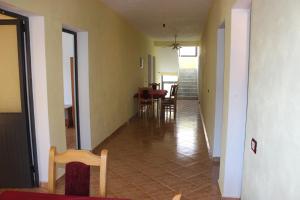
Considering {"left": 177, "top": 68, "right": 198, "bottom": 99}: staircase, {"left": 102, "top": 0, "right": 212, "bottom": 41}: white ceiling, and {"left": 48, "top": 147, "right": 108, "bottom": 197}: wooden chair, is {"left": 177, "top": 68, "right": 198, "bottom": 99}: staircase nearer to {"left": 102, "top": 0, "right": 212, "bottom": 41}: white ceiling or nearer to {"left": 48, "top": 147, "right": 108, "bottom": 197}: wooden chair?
{"left": 102, "top": 0, "right": 212, "bottom": 41}: white ceiling

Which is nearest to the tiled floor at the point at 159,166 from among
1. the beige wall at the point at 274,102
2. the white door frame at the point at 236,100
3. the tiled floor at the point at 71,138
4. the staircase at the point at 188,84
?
the white door frame at the point at 236,100

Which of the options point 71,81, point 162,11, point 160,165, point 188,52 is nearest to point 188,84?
point 188,52

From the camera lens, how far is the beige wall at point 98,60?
3.00 m

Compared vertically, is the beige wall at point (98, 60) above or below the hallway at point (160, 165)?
above

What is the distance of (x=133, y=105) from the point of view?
751cm

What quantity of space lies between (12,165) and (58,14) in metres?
1.95

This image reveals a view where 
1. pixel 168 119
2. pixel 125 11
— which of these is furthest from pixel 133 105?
pixel 125 11

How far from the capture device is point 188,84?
41.8 ft

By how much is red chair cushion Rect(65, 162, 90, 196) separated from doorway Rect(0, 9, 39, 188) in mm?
1583

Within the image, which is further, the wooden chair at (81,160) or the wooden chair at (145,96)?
the wooden chair at (145,96)

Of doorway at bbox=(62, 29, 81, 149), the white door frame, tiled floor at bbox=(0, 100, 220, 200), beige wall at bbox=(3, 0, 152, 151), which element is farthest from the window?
the white door frame

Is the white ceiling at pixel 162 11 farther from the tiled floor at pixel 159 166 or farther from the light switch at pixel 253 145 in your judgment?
the light switch at pixel 253 145

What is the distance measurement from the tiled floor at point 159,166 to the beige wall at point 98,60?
0.58m

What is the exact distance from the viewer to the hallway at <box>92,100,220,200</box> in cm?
300
